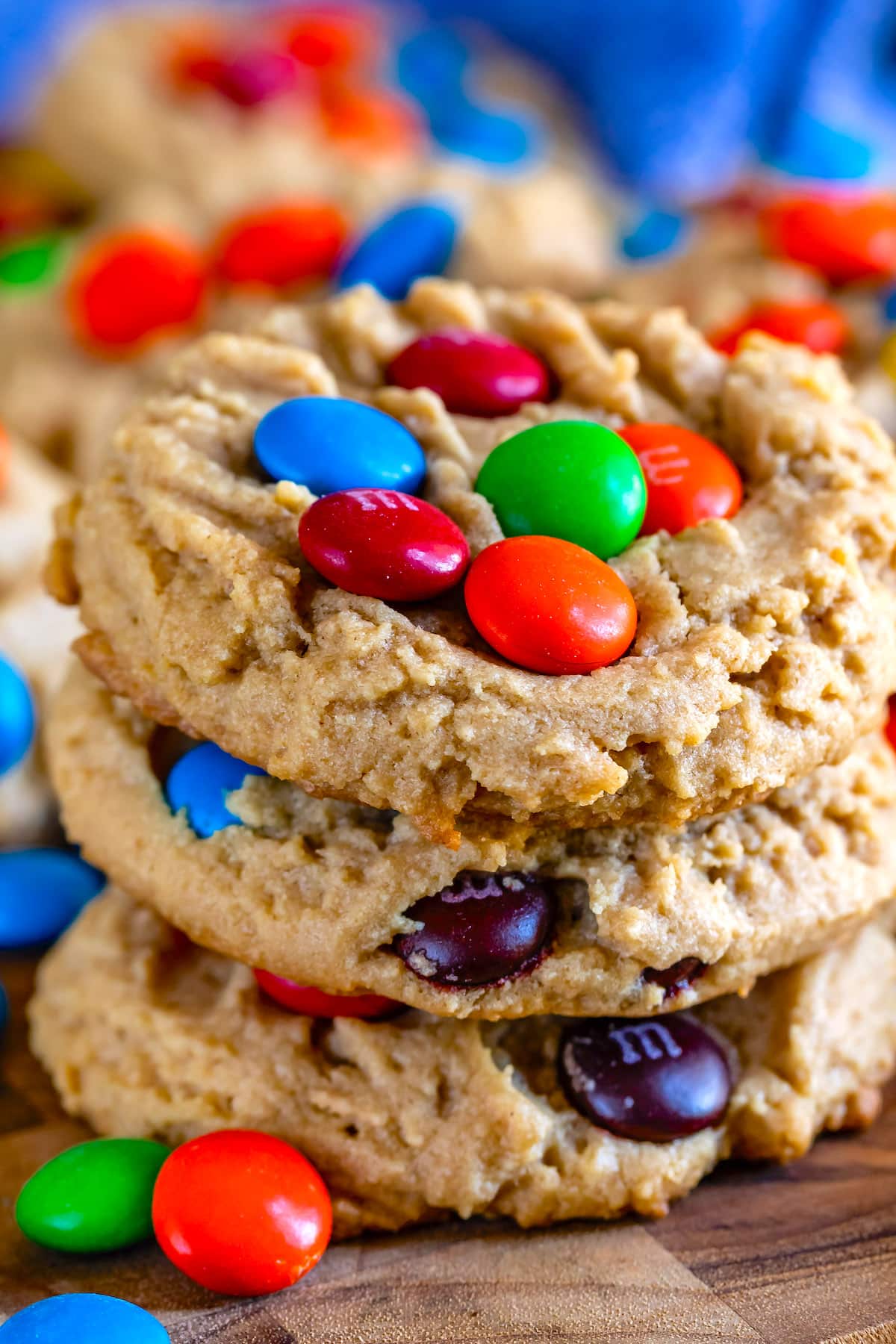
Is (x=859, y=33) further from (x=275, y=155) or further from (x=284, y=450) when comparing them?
(x=284, y=450)

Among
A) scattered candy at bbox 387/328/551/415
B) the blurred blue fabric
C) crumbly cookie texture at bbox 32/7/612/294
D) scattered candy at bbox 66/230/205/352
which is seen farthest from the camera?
the blurred blue fabric

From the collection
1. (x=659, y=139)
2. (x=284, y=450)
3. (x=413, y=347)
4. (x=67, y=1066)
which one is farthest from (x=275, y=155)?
(x=67, y=1066)

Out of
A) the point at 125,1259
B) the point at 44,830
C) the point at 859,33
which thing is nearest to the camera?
the point at 125,1259

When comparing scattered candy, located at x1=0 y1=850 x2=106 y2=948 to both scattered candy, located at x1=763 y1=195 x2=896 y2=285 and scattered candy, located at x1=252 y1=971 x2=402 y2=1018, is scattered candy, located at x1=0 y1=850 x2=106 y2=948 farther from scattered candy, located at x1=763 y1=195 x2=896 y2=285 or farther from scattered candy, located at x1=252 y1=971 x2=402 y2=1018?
scattered candy, located at x1=763 y1=195 x2=896 y2=285


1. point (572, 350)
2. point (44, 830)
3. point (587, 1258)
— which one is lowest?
point (44, 830)

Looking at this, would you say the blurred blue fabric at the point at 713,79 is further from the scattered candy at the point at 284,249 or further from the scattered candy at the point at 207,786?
the scattered candy at the point at 207,786

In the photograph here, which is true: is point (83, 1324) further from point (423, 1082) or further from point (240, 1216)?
point (423, 1082)

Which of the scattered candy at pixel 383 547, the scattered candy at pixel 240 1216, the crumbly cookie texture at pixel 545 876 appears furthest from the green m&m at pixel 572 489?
the scattered candy at pixel 240 1216

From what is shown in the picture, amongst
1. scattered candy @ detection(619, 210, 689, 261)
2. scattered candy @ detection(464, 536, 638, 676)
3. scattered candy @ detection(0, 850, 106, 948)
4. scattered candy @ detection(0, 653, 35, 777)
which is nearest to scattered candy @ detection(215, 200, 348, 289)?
scattered candy @ detection(619, 210, 689, 261)
